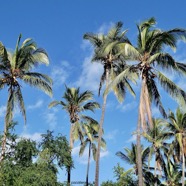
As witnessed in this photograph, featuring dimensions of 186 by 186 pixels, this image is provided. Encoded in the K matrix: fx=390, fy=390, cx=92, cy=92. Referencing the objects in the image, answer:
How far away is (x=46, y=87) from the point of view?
84.7 feet

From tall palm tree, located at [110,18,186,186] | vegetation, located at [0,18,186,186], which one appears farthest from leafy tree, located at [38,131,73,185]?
tall palm tree, located at [110,18,186,186]

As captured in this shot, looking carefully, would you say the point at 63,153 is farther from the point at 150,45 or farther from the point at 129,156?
the point at 129,156

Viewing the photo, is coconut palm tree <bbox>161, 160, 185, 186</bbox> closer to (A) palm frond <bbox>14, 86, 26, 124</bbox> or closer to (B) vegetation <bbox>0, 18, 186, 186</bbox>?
(B) vegetation <bbox>0, 18, 186, 186</bbox>

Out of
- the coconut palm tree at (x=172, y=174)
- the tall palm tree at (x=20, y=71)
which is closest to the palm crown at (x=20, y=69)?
the tall palm tree at (x=20, y=71)

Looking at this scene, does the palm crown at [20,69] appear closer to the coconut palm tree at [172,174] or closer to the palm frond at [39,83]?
the palm frond at [39,83]

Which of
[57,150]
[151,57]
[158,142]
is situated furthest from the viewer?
[158,142]

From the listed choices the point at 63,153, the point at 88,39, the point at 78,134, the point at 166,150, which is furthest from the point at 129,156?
the point at 88,39

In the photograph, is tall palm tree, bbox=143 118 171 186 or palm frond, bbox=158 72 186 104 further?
tall palm tree, bbox=143 118 171 186

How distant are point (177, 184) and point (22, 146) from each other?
26135 mm

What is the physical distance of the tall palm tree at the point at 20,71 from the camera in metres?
24.7

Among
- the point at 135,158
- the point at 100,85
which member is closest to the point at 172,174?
the point at 135,158

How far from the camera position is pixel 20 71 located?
2506cm

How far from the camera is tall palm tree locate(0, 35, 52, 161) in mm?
24734

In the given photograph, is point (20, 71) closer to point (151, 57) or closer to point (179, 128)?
point (151, 57)
